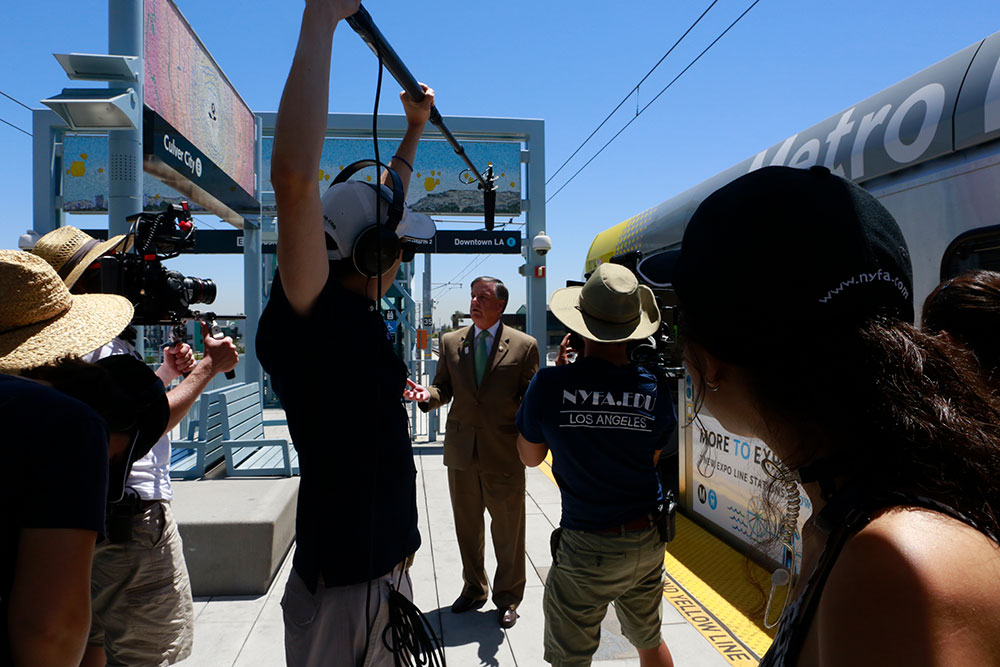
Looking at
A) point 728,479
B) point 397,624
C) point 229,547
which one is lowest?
point 229,547

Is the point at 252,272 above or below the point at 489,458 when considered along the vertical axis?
above

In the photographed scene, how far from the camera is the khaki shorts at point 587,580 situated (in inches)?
Answer: 92.5

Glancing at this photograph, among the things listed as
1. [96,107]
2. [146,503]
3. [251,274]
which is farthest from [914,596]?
[251,274]

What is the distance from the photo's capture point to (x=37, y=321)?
5.07 feet

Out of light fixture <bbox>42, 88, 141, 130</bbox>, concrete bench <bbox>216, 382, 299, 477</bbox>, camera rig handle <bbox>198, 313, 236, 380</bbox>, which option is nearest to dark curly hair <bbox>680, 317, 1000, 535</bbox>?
camera rig handle <bbox>198, 313, 236, 380</bbox>

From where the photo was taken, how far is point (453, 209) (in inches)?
462

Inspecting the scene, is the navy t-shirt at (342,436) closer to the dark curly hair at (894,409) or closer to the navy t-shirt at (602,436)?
the dark curly hair at (894,409)

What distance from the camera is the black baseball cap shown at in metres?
0.69

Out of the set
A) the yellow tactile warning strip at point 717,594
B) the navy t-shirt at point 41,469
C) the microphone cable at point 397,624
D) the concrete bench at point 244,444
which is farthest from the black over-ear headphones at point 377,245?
the concrete bench at point 244,444

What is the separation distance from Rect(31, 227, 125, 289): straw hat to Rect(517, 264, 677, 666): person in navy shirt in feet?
5.73

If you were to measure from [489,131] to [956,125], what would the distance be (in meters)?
8.61

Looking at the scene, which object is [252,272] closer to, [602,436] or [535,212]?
[535,212]

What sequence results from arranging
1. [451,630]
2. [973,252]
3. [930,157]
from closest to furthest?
[973,252] < [930,157] < [451,630]

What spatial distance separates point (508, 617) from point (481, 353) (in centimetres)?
162
